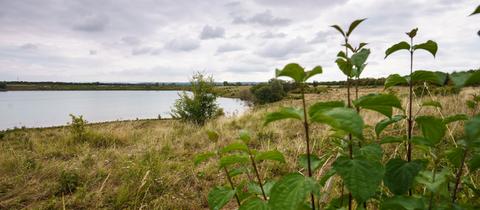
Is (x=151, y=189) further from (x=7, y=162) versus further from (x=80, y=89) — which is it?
(x=80, y=89)

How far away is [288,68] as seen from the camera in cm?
81

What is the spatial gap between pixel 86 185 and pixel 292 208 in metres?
4.48

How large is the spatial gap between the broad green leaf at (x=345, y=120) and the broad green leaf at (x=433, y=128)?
1.52 ft

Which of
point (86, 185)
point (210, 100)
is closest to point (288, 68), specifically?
point (86, 185)

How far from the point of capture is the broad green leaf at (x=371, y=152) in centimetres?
92

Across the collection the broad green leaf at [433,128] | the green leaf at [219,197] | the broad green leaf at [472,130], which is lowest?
the green leaf at [219,197]

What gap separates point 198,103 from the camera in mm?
17031

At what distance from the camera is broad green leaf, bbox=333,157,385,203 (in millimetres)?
791

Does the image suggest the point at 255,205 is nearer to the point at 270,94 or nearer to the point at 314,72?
the point at 314,72

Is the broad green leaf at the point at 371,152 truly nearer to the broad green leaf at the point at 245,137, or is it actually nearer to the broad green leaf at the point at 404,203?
the broad green leaf at the point at 404,203

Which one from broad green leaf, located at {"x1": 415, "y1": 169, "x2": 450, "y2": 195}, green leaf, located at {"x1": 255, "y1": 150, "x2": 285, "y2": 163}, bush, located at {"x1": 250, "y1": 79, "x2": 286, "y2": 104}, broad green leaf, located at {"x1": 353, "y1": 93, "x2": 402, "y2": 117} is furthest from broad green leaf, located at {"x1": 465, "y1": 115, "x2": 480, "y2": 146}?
bush, located at {"x1": 250, "y1": 79, "x2": 286, "y2": 104}

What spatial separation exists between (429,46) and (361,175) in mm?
520

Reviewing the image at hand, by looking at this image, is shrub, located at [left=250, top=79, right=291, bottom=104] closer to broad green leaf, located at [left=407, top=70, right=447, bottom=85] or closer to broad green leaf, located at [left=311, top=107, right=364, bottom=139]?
broad green leaf, located at [left=407, top=70, right=447, bottom=85]

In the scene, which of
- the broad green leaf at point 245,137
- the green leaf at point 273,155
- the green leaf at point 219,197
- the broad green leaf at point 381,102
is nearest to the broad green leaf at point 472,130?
the broad green leaf at point 381,102
